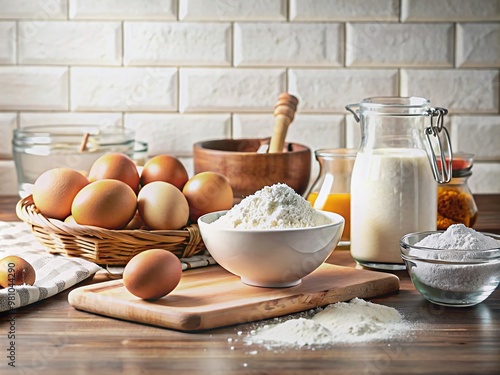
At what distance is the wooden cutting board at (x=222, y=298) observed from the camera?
998 millimetres

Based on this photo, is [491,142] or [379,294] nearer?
[379,294]

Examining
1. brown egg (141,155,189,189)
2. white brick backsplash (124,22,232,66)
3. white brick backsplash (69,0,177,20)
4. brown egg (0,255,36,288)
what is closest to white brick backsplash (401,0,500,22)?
white brick backsplash (124,22,232,66)

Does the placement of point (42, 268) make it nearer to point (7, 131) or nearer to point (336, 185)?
point (336, 185)

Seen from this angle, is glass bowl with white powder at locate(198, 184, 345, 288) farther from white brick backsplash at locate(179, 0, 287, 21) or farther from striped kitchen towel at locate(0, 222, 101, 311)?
white brick backsplash at locate(179, 0, 287, 21)

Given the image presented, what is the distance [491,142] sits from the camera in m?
2.30

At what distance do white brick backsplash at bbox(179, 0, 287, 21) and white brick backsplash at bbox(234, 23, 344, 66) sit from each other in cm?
2

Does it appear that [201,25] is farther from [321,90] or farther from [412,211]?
[412,211]

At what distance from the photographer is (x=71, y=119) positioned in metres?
2.29

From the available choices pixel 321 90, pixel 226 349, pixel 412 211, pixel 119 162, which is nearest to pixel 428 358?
pixel 226 349

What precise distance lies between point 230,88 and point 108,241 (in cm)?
109

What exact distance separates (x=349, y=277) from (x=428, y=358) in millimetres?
317

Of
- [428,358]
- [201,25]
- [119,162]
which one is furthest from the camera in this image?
[201,25]

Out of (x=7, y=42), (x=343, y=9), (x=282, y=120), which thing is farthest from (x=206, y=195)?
(x=7, y=42)

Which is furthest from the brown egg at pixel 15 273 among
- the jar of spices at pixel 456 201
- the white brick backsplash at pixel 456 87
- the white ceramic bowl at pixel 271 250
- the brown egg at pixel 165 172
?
the white brick backsplash at pixel 456 87
